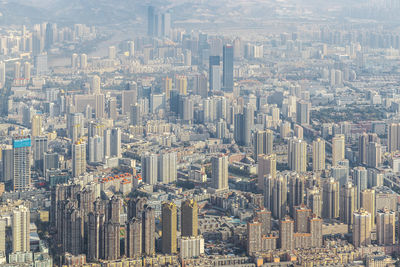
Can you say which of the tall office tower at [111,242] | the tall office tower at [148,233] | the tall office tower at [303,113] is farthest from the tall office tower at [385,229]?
the tall office tower at [303,113]

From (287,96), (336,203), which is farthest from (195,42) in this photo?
(336,203)

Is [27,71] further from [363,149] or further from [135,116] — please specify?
[363,149]

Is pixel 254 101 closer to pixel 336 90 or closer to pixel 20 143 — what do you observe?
pixel 336 90

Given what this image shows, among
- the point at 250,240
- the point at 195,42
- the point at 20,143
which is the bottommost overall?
the point at 250,240

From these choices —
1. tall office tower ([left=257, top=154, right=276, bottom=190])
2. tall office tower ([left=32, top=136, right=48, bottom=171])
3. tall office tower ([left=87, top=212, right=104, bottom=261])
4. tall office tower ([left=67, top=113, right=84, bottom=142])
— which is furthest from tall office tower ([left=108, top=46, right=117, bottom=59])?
tall office tower ([left=87, top=212, right=104, bottom=261])

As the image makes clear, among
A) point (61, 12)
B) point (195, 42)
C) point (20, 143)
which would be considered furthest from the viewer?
point (61, 12)

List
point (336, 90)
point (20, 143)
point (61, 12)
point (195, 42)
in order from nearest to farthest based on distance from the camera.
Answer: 1. point (20, 143)
2. point (336, 90)
3. point (195, 42)
4. point (61, 12)
